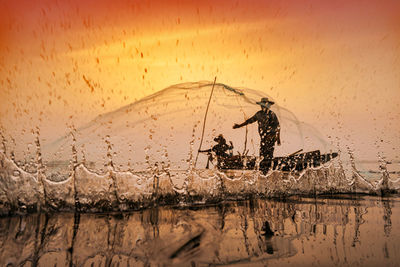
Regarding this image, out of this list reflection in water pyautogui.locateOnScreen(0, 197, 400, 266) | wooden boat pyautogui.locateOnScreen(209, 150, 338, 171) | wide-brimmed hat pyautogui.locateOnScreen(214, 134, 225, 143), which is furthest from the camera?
wide-brimmed hat pyautogui.locateOnScreen(214, 134, 225, 143)

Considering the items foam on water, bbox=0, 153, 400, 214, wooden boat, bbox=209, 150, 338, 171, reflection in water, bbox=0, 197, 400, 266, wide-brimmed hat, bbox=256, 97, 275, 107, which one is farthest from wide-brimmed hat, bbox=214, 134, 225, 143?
reflection in water, bbox=0, 197, 400, 266

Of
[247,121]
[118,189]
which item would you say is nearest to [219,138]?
[247,121]

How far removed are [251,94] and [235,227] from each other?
8223mm

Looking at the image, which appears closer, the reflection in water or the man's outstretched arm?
the reflection in water

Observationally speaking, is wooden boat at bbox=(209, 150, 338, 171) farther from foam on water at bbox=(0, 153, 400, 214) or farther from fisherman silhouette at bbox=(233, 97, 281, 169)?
foam on water at bbox=(0, 153, 400, 214)

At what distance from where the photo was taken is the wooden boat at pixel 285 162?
12195mm

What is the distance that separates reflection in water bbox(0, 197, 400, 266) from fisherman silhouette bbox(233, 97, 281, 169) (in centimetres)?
641

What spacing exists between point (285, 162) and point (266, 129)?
1.14 m

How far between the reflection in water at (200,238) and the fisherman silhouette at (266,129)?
6.41 m

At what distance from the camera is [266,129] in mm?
12422

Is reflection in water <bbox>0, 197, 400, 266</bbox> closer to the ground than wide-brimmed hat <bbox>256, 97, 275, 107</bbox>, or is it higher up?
closer to the ground

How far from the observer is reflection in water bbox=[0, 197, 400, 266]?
9.59 feet

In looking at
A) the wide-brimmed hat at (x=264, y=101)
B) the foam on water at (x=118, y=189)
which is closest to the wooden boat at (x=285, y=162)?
the wide-brimmed hat at (x=264, y=101)

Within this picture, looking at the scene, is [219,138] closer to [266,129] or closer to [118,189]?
[266,129]
